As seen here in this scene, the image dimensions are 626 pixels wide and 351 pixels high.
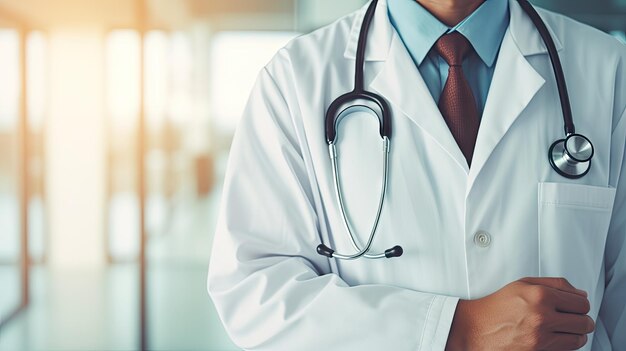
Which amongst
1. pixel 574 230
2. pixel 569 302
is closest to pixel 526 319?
pixel 569 302

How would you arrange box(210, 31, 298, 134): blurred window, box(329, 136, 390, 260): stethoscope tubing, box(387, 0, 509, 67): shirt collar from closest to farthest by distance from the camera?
1. box(329, 136, 390, 260): stethoscope tubing
2. box(387, 0, 509, 67): shirt collar
3. box(210, 31, 298, 134): blurred window

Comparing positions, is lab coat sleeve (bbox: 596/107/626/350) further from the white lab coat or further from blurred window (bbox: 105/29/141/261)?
blurred window (bbox: 105/29/141/261)

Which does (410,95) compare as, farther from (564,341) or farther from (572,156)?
(564,341)

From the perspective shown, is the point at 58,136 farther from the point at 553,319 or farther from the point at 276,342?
the point at 553,319

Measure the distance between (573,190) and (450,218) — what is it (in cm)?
19

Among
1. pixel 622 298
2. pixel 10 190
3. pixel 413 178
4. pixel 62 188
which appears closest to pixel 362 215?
pixel 413 178

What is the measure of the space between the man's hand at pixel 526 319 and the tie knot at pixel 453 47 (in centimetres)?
37

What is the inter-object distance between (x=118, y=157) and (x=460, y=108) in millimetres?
1441

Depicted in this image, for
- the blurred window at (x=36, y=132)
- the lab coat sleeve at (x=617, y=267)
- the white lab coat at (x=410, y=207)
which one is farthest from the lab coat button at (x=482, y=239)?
the blurred window at (x=36, y=132)

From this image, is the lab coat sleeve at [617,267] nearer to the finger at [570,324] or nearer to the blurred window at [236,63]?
the finger at [570,324]

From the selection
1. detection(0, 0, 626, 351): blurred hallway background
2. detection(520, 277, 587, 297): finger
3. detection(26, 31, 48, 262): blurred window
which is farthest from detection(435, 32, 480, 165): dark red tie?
detection(26, 31, 48, 262): blurred window

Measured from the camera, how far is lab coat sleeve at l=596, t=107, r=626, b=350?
3.23ft

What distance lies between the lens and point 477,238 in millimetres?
927

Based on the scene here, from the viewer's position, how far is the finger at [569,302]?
80 centimetres
